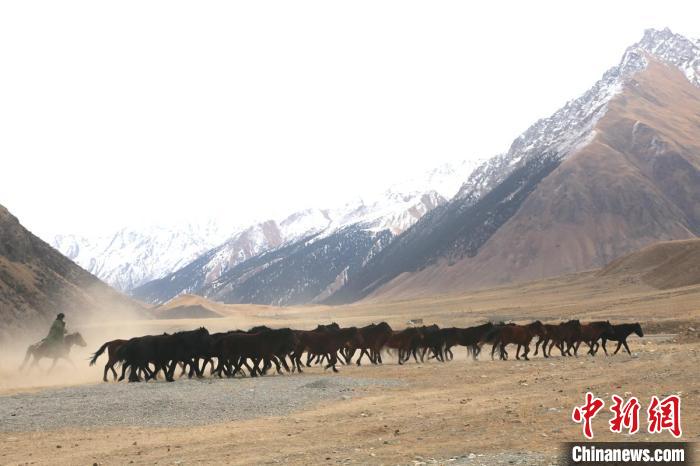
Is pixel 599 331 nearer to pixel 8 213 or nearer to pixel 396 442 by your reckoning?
pixel 396 442

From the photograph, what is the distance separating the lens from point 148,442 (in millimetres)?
15250

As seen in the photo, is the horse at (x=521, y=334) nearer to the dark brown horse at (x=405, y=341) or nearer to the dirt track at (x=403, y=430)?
the dark brown horse at (x=405, y=341)

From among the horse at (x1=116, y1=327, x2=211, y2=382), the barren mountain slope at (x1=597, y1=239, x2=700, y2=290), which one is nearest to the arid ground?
the horse at (x1=116, y1=327, x2=211, y2=382)

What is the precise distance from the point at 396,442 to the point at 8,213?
256 feet

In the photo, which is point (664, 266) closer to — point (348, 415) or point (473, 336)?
point (473, 336)

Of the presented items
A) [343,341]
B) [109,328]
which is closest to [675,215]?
[109,328]

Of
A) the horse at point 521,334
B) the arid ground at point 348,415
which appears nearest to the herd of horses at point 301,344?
the horse at point 521,334

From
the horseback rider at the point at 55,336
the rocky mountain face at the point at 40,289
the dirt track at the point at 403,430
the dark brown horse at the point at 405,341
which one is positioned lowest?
the dirt track at the point at 403,430

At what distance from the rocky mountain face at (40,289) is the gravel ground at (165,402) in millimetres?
42793

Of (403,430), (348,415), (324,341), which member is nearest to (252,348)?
(324,341)

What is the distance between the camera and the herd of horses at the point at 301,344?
27.8 m

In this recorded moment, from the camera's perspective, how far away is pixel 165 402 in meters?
20.2

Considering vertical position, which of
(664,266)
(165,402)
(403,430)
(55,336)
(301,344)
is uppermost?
(664,266)

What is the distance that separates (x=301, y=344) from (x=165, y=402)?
39.7ft
